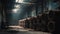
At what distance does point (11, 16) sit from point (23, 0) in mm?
5168

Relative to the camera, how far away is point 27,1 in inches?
534

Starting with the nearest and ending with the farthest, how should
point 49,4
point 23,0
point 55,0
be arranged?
point 55,0 < point 49,4 < point 23,0

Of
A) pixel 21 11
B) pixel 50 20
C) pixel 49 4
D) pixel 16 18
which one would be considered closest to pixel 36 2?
pixel 49 4

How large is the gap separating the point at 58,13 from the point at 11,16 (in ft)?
48.3

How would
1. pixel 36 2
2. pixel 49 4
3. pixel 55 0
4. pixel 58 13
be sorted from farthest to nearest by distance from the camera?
pixel 36 2 < pixel 49 4 < pixel 55 0 < pixel 58 13

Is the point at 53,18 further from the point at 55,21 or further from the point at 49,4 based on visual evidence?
the point at 49,4

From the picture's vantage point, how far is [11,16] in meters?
18.0

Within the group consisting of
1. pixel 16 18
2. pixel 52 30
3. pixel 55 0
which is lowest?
pixel 16 18

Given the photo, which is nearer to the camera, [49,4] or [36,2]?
[49,4]

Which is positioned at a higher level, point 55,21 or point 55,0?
point 55,0

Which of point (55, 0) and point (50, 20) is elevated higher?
point (55, 0)

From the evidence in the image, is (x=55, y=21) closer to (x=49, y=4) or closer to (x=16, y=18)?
(x=49, y=4)

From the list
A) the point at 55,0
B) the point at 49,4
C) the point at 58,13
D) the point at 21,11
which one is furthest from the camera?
the point at 21,11

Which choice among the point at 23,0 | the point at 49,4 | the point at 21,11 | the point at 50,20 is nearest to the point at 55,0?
the point at 49,4
